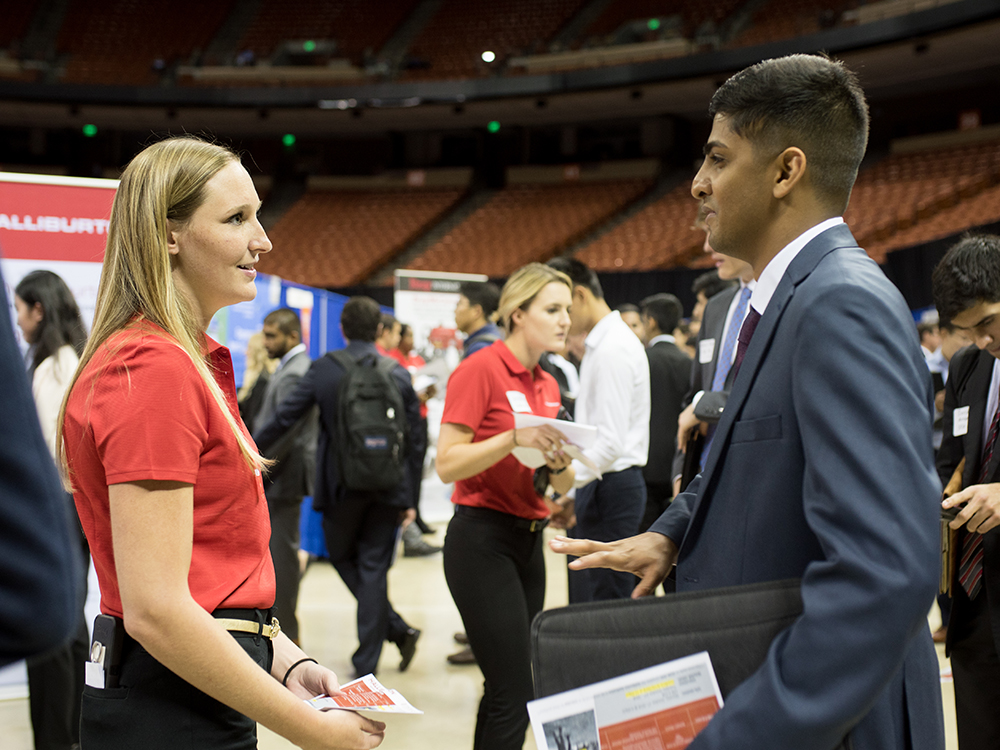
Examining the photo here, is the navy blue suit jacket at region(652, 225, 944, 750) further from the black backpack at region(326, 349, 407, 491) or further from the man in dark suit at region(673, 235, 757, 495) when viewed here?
the black backpack at region(326, 349, 407, 491)

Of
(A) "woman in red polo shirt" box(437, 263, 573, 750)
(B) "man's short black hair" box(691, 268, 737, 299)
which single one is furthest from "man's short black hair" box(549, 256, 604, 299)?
(B) "man's short black hair" box(691, 268, 737, 299)

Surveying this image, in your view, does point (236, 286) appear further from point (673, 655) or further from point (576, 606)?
point (673, 655)

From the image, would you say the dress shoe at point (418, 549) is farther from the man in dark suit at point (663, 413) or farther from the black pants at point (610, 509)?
the black pants at point (610, 509)

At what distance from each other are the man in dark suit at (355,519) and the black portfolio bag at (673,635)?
3.22m

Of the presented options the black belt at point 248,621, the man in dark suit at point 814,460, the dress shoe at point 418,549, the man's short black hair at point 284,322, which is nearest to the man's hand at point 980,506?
the man in dark suit at point 814,460

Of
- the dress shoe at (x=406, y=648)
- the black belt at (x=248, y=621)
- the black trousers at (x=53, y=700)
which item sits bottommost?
the dress shoe at (x=406, y=648)

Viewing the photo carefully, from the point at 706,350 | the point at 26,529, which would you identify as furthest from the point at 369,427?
the point at 26,529

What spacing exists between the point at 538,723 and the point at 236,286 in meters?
0.81

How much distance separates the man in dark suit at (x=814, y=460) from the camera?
2.62 ft

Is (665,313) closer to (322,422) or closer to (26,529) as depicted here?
(322,422)

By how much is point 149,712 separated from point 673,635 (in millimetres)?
715

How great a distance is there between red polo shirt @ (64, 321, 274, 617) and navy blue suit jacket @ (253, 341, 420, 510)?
289 centimetres

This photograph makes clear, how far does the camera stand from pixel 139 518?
1.03 metres

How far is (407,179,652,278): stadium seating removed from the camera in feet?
50.3
